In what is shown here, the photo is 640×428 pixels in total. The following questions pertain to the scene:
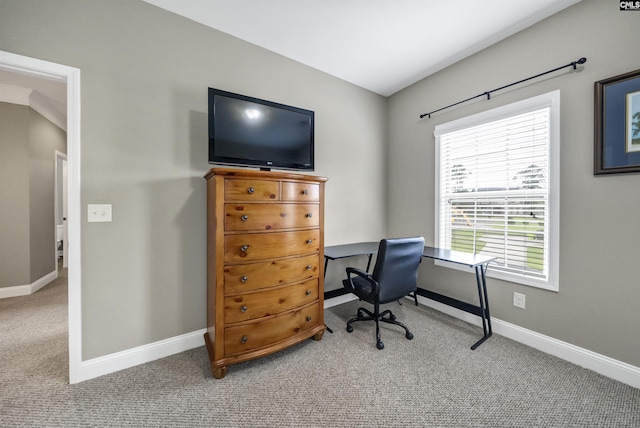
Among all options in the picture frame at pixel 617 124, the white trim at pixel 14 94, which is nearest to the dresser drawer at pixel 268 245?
the picture frame at pixel 617 124

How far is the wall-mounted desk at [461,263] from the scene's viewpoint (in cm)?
215

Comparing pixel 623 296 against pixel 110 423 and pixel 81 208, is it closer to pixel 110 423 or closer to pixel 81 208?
pixel 110 423

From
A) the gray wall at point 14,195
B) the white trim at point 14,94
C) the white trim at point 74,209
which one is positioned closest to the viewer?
the white trim at point 74,209

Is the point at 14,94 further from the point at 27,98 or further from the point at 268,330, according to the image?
the point at 268,330

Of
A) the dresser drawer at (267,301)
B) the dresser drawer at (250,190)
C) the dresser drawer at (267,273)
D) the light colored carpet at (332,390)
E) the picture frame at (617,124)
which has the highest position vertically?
the picture frame at (617,124)

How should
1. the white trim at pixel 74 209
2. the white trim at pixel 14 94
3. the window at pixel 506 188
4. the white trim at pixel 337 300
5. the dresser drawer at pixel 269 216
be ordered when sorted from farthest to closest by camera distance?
the white trim at pixel 14 94
the white trim at pixel 337 300
the window at pixel 506 188
the dresser drawer at pixel 269 216
the white trim at pixel 74 209

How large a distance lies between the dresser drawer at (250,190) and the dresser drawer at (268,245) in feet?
0.88

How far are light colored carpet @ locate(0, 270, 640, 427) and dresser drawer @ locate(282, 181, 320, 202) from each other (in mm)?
1265

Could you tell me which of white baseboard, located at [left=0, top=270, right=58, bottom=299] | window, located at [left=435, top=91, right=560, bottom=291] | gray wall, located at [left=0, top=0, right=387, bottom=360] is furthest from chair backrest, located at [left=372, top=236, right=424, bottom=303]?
white baseboard, located at [left=0, top=270, right=58, bottom=299]

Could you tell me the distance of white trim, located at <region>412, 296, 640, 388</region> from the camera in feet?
5.38

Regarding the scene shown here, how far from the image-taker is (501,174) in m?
2.33

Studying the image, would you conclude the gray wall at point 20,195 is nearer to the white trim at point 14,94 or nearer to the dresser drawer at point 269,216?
the white trim at point 14,94

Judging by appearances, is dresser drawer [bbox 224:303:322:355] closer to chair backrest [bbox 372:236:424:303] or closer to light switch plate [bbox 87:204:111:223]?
chair backrest [bbox 372:236:424:303]

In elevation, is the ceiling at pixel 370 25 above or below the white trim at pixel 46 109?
above
